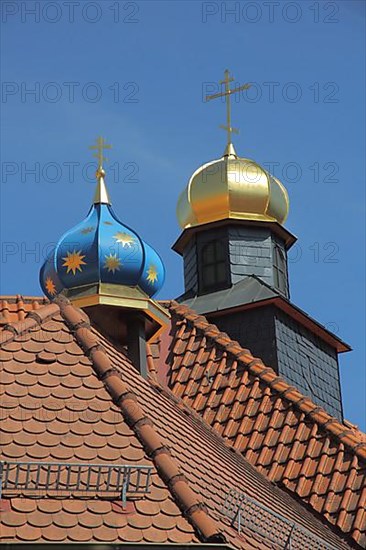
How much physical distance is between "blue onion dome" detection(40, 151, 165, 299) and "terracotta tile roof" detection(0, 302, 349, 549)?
0.64 metres

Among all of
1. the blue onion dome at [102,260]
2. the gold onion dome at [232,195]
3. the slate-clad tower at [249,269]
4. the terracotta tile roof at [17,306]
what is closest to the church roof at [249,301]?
the slate-clad tower at [249,269]

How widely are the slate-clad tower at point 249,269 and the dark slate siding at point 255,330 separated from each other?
0.01 m

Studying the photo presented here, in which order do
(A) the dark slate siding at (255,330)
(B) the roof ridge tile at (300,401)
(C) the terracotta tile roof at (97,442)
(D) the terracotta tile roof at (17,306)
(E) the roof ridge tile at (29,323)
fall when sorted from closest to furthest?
(C) the terracotta tile roof at (97,442) → (E) the roof ridge tile at (29,323) → (D) the terracotta tile roof at (17,306) → (B) the roof ridge tile at (300,401) → (A) the dark slate siding at (255,330)

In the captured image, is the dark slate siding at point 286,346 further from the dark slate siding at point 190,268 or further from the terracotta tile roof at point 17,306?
the terracotta tile roof at point 17,306

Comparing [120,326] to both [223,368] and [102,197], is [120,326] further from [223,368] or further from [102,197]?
[223,368]

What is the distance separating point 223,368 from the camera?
18.6m

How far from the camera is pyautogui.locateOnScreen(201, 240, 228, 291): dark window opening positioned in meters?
23.7

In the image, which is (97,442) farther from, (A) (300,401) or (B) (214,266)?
(B) (214,266)

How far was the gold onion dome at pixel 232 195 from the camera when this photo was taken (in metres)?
24.2

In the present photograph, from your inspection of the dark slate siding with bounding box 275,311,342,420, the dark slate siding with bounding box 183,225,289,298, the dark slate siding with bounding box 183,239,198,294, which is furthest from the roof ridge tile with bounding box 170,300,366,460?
the dark slate siding with bounding box 183,239,198,294

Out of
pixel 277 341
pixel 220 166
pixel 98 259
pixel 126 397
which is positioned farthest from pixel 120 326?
pixel 220 166

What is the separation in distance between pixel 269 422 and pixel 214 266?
673 centimetres

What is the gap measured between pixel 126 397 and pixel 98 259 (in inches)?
104

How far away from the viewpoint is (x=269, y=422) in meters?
Result: 17.5
